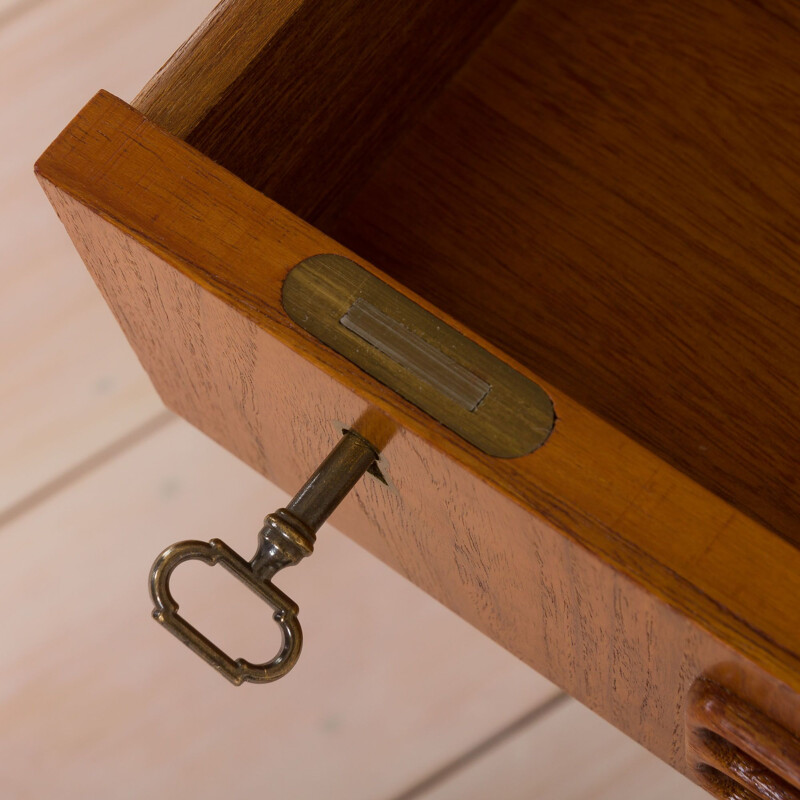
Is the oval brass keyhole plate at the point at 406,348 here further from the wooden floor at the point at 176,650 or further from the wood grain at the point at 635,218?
the wooden floor at the point at 176,650

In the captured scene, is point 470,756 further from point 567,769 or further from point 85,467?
point 85,467

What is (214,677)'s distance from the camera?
23.6 inches

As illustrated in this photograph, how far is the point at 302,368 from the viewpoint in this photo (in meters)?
0.39

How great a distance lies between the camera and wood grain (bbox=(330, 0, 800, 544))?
513 millimetres

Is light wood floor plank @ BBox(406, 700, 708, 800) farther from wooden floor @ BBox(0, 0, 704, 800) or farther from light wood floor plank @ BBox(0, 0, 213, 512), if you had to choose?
light wood floor plank @ BBox(0, 0, 213, 512)

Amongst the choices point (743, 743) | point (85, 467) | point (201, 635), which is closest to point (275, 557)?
point (201, 635)

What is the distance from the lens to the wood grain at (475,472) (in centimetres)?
36

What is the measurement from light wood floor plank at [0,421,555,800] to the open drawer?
5 cm

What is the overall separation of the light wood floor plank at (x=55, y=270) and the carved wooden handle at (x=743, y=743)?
332 millimetres

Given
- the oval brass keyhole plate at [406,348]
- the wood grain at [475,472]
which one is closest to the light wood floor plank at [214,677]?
the wood grain at [475,472]

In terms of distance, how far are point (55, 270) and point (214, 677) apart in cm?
22

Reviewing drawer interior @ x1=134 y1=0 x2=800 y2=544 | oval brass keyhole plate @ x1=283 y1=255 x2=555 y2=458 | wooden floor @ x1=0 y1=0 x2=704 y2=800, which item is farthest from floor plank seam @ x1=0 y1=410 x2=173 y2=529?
oval brass keyhole plate @ x1=283 y1=255 x2=555 y2=458

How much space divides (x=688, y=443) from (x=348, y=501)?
5.4 inches

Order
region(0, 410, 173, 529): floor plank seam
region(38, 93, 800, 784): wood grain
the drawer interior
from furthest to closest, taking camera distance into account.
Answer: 1. region(0, 410, 173, 529): floor plank seam
2. the drawer interior
3. region(38, 93, 800, 784): wood grain
